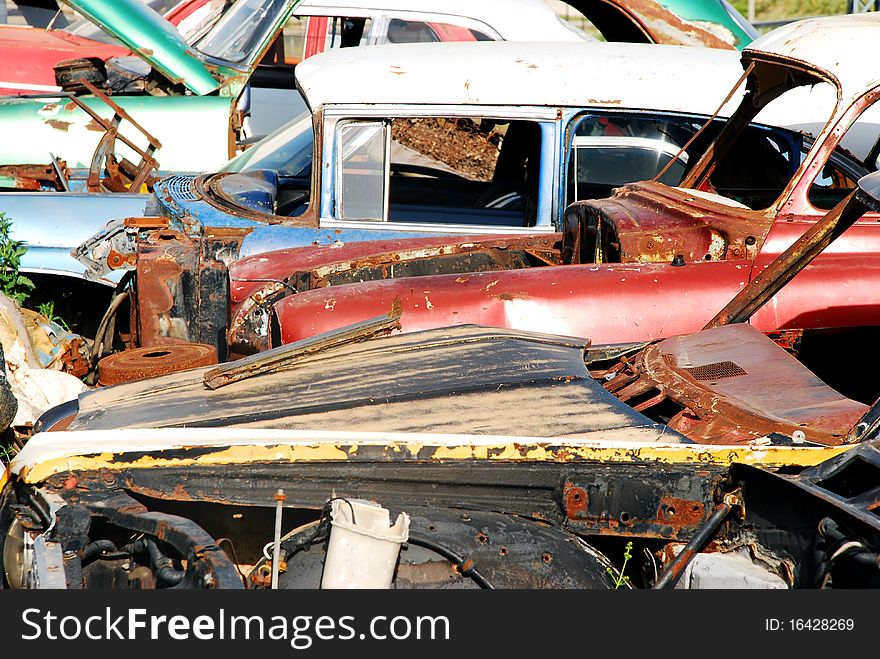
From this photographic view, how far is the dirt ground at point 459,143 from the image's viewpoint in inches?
313

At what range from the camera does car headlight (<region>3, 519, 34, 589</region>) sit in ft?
8.04

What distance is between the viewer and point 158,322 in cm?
456

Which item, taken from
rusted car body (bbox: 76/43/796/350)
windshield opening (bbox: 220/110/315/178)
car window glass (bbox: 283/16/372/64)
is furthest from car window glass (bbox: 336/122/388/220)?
car window glass (bbox: 283/16/372/64)

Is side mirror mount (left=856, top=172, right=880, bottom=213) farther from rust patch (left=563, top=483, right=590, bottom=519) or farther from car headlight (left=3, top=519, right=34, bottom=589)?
car headlight (left=3, top=519, right=34, bottom=589)

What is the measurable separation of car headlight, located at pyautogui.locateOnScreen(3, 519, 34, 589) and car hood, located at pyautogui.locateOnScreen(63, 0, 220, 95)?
5931 millimetres

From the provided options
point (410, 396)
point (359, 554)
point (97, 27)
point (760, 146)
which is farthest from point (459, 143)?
point (359, 554)

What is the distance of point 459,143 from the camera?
27.6 feet

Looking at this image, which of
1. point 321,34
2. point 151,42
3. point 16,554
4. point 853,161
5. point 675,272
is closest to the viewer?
point 16,554

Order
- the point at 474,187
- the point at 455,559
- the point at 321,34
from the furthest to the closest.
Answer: the point at 321,34 < the point at 474,187 < the point at 455,559

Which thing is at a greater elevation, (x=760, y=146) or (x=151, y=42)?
(x=151, y=42)

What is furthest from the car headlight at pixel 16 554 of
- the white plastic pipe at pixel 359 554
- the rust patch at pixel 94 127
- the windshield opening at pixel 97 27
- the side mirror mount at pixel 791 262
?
the windshield opening at pixel 97 27

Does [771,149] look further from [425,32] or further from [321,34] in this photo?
[321,34]

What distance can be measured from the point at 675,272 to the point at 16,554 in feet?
8.71
